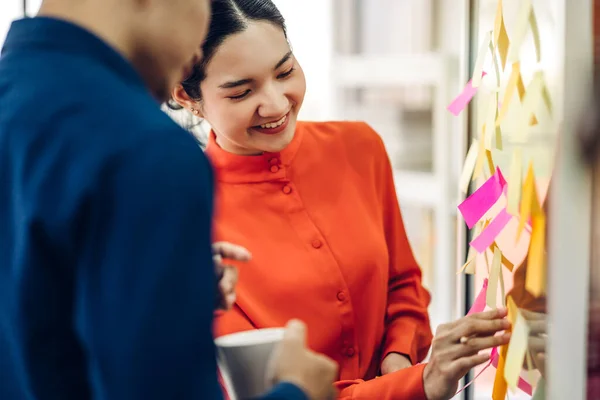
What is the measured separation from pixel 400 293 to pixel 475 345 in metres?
0.32

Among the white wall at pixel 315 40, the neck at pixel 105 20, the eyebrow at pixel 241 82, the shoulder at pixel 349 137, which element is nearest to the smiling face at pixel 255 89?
the eyebrow at pixel 241 82

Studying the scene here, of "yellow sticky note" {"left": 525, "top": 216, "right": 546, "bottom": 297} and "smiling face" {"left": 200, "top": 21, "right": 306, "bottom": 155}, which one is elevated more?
"smiling face" {"left": 200, "top": 21, "right": 306, "bottom": 155}

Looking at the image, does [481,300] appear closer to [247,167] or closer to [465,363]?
[465,363]

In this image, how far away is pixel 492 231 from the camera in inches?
40.2

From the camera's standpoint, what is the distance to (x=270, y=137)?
1.26m

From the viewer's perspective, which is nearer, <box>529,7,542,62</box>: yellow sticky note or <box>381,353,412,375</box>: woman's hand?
<box>529,7,542,62</box>: yellow sticky note

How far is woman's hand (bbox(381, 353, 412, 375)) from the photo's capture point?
125cm

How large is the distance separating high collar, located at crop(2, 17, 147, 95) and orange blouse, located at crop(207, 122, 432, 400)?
586mm

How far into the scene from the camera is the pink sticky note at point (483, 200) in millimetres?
1059

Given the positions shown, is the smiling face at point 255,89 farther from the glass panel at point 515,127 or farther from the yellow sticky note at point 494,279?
the yellow sticky note at point 494,279

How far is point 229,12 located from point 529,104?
554 mm

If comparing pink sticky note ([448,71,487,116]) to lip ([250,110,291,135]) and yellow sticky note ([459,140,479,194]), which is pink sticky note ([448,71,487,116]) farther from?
lip ([250,110,291,135])

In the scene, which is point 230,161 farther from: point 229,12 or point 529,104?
point 529,104

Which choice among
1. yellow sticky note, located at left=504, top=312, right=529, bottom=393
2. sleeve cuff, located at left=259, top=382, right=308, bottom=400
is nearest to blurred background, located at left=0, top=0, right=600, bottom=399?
yellow sticky note, located at left=504, top=312, right=529, bottom=393
